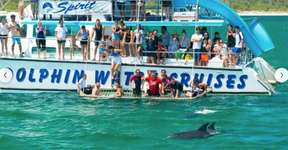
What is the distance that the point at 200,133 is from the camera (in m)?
24.2

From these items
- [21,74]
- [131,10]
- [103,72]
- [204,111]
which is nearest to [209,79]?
[204,111]

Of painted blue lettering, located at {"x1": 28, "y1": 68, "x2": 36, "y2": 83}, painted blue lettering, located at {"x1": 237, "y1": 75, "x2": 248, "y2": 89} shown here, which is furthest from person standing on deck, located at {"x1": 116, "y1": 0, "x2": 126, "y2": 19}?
painted blue lettering, located at {"x1": 237, "y1": 75, "x2": 248, "y2": 89}

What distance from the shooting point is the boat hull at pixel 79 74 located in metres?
31.2

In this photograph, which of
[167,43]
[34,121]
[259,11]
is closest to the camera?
[34,121]

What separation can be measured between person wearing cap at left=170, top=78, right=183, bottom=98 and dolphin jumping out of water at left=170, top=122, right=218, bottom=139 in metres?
5.63

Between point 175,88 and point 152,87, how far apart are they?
94 cm

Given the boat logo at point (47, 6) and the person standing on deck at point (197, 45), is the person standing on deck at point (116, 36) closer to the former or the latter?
the person standing on deck at point (197, 45)

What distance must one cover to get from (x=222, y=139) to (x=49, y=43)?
A: 11230mm

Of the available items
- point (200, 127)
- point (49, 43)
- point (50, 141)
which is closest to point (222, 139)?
point (200, 127)

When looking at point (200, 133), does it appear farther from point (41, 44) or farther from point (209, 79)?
point (41, 44)

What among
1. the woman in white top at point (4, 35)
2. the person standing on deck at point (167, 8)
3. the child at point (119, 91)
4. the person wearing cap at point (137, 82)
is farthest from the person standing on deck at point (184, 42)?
the woman in white top at point (4, 35)

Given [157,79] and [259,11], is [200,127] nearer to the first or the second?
[157,79]

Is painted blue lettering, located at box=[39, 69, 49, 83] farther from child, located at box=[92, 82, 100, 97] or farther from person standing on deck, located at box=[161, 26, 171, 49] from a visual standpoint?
person standing on deck, located at box=[161, 26, 171, 49]

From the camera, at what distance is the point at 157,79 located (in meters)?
30.1
